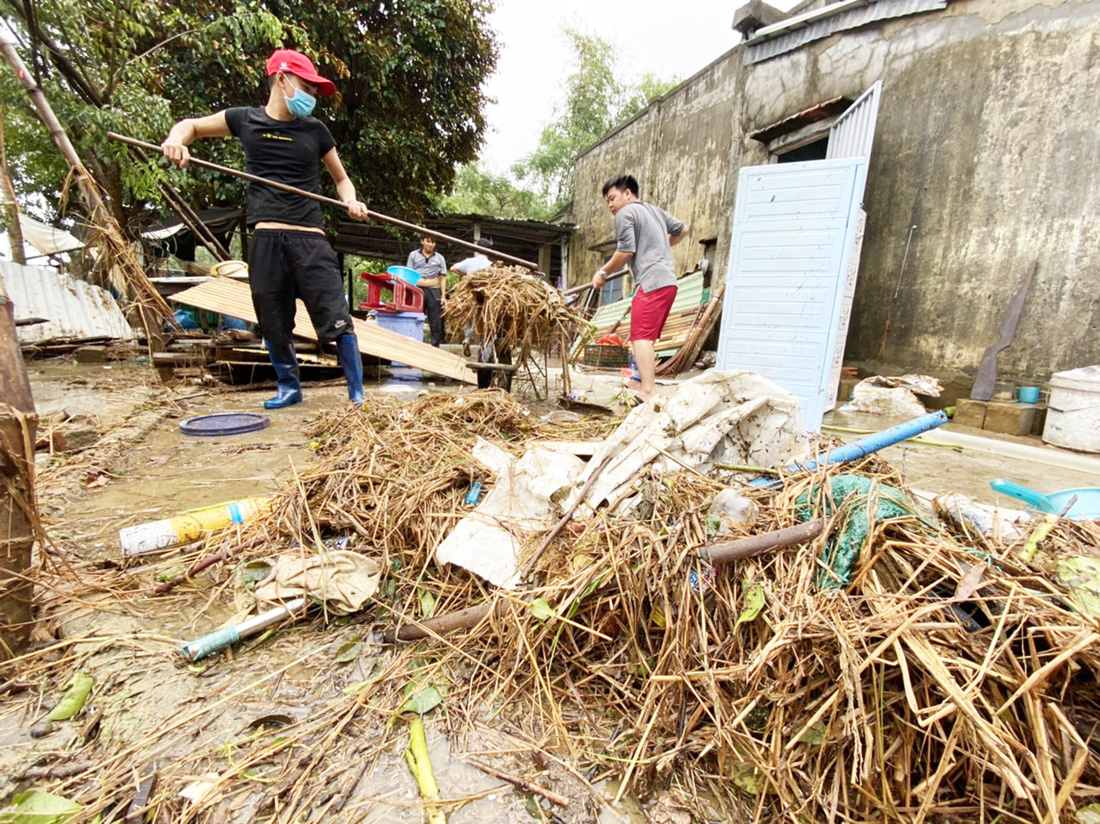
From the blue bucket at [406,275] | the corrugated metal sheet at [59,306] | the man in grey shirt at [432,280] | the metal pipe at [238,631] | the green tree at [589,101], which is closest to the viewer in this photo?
the metal pipe at [238,631]

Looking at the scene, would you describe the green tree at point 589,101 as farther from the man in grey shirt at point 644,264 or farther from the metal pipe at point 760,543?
the metal pipe at point 760,543

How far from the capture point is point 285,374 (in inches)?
138

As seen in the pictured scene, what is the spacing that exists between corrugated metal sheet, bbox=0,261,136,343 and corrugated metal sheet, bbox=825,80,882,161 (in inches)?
382

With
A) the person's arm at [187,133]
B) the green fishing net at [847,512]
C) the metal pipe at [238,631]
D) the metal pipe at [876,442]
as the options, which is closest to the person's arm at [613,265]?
the metal pipe at [876,442]

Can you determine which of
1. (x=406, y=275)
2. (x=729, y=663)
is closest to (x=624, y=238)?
(x=406, y=275)

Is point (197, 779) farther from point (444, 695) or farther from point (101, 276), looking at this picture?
point (101, 276)

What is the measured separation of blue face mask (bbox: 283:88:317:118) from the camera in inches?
114

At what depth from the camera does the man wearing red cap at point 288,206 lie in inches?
116

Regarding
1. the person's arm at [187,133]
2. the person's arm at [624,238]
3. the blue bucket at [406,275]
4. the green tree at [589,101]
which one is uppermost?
the green tree at [589,101]

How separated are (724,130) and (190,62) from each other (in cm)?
880

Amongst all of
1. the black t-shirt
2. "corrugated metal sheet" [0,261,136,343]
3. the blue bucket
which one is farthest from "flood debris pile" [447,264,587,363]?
"corrugated metal sheet" [0,261,136,343]

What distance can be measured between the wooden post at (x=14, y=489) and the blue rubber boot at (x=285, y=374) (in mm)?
2444

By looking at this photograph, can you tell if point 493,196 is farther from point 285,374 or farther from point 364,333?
point 285,374

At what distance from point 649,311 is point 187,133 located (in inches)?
140
